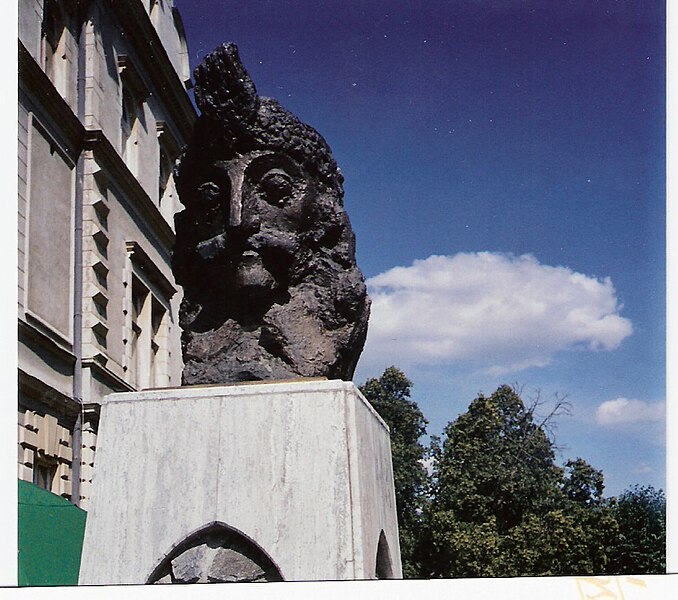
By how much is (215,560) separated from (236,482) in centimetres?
31

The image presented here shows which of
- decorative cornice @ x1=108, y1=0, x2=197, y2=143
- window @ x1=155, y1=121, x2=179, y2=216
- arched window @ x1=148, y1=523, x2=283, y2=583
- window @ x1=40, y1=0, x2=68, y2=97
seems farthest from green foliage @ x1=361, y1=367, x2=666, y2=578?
arched window @ x1=148, y1=523, x2=283, y2=583

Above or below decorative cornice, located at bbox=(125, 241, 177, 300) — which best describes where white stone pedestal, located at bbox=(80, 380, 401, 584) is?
below

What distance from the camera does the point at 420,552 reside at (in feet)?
25.5

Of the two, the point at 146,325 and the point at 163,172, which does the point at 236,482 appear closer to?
the point at 146,325

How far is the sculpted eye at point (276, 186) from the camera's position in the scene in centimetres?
479

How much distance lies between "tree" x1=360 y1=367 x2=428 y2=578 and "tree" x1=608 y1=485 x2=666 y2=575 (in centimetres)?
143

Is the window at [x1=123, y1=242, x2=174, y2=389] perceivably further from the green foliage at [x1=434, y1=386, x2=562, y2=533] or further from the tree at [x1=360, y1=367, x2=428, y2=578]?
the green foliage at [x1=434, y1=386, x2=562, y2=533]

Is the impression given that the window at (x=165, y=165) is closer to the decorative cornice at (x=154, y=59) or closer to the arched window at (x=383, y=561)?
the decorative cornice at (x=154, y=59)

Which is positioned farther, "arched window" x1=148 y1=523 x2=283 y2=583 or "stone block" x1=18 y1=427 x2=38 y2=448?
"stone block" x1=18 y1=427 x2=38 y2=448

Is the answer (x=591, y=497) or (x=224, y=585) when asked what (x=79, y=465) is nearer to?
(x=224, y=585)

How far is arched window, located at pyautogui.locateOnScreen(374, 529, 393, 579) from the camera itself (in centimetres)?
423

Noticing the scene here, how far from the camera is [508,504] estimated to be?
27.8 feet

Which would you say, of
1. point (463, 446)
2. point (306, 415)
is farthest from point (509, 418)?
point (306, 415)
